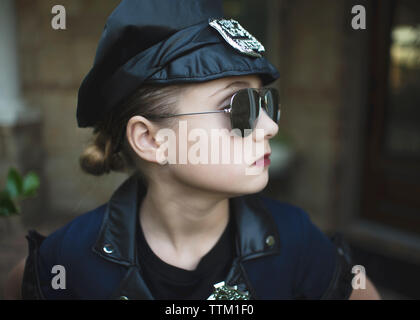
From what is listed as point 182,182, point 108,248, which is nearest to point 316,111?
point 182,182

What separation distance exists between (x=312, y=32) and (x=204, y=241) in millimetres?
3322

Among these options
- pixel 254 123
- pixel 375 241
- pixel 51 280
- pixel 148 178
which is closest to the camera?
pixel 254 123

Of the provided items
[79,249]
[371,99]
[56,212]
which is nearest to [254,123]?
[79,249]

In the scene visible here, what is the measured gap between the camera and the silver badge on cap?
132 cm

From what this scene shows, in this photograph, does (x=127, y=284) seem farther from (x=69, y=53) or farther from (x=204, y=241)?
(x=69, y=53)

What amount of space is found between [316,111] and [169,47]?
130 inches

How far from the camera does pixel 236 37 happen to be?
4.41ft

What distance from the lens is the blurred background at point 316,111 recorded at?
12.9 feet

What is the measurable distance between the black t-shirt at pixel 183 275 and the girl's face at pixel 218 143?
273 mm

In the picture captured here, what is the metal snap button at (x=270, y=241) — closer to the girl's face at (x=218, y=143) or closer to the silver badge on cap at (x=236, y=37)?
the girl's face at (x=218, y=143)

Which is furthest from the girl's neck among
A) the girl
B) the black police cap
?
the black police cap

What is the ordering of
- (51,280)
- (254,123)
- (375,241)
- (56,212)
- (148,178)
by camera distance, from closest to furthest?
(254,123)
(51,280)
(148,178)
(375,241)
(56,212)

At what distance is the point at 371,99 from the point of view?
13.4 ft

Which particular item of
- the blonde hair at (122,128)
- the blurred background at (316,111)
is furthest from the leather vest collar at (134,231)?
the blurred background at (316,111)
